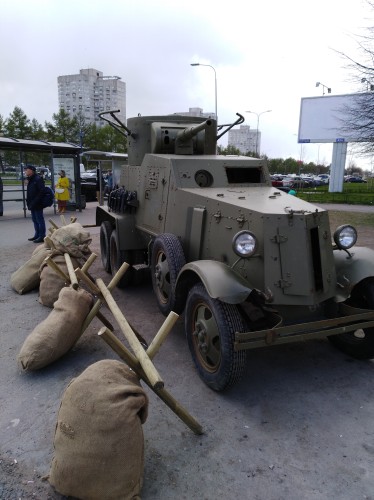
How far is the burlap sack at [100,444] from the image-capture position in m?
2.53

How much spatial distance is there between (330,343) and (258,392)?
141cm

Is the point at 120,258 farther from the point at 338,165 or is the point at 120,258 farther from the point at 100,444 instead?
the point at 338,165

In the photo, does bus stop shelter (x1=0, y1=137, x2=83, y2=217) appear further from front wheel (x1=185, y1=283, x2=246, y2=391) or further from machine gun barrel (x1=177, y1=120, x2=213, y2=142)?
front wheel (x1=185, y1=283, x2=246, y2=391)

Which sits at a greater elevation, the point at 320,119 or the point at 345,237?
the point at 320,119

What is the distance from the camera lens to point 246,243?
12.0 feet

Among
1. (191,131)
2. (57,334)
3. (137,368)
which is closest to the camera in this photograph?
(137,368)

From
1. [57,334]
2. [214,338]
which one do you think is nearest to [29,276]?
[57,334]

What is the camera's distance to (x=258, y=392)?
3828 millimetres

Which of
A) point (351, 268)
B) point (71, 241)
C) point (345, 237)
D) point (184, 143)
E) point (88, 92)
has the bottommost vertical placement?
point (71, 241)

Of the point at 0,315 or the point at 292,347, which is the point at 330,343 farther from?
the point at 0,315

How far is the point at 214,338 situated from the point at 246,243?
3.01ft

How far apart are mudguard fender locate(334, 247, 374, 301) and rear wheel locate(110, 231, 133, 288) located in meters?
3.37

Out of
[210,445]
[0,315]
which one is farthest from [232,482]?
[0,315]

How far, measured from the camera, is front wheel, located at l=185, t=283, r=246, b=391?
137 inches
